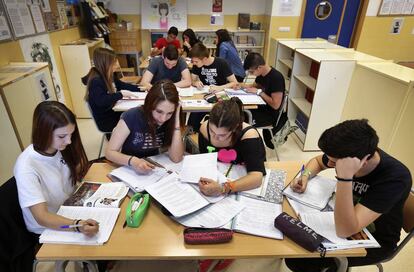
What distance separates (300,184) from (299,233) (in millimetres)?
332

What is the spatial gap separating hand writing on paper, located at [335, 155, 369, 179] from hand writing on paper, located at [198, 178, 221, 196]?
0.53 m

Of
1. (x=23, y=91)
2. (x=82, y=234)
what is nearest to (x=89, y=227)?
(x=82, y=234)

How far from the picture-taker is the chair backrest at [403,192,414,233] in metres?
1.22

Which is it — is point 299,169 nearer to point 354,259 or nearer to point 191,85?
point 354,259

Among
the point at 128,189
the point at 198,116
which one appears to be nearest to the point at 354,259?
the point at 128,189

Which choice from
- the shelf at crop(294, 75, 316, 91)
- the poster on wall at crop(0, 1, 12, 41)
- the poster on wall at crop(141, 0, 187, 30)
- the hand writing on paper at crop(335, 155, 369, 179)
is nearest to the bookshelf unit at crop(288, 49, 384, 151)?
the shelf at crop(294, 75, 316, 91)

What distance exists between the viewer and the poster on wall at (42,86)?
2.77 meters

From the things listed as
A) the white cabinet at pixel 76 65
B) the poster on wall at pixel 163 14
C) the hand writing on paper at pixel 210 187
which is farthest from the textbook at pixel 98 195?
the poster on wall at pixel 163 14

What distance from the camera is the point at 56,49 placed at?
364cm

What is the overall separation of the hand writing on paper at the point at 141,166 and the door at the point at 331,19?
5261mm

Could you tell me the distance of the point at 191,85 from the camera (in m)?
3.10

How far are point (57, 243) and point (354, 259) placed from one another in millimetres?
1363

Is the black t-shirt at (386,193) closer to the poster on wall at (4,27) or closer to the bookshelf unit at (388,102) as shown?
the bookshelf unit at (388,102)

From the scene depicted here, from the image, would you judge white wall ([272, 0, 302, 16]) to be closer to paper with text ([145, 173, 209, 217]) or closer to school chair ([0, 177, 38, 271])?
paper with text ([145, 173, 209, 217])
